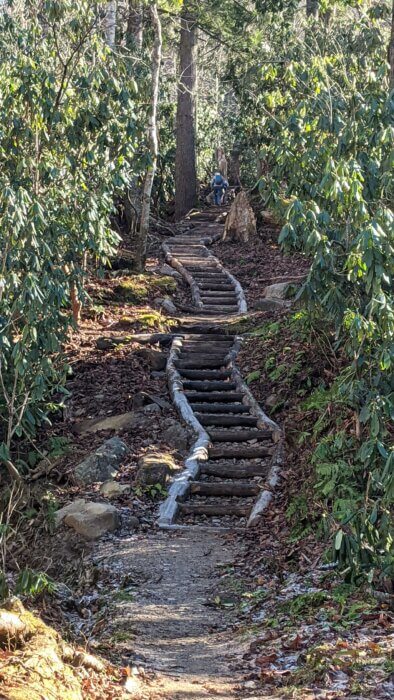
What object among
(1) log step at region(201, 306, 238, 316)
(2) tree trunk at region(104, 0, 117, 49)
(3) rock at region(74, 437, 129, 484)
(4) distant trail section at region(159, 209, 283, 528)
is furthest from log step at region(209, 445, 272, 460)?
(2) tree trunk at region(104, 0, 117, 49)

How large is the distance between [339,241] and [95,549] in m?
3.91

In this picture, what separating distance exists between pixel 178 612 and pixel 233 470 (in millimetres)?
3616

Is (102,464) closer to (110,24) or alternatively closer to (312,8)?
(110,24)

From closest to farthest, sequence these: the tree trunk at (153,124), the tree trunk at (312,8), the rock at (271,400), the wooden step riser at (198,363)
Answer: the rock at (271,400) < the wooden step riser at (198,363) < the tree trunk at (153,124) < the tree trunk at (312,8)

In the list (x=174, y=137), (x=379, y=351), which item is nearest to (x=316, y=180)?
(x=379, y=351)

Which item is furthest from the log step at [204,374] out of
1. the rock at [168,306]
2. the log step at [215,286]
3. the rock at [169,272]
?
the rock at [169,272]

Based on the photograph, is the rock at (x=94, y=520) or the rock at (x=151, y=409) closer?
the rock at (x=94, y=520)

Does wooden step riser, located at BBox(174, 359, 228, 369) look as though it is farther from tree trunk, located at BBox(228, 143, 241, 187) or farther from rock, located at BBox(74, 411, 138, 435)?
tree trunk, located at BBox(228, 143, 241, 187)

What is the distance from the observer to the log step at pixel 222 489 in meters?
10.3

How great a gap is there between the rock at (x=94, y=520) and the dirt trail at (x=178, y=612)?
0.27 meters

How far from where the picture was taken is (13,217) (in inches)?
331

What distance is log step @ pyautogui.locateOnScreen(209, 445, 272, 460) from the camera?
1110 cm

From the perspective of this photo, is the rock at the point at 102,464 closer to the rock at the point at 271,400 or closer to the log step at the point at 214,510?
the log step at the point at 214,510

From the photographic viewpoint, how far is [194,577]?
26.3 feet
